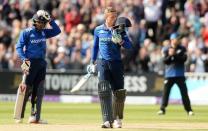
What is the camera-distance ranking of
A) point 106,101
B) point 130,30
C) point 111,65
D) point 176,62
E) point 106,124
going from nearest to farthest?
point 106,124, point 106,101, point 111,65, point 176,62, point 130,30

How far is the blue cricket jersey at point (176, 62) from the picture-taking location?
25.4 metres

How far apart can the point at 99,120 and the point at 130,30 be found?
13.5 m

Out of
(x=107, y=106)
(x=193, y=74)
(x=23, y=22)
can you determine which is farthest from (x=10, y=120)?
(x=23, y=22)

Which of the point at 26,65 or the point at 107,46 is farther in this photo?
the point at 26,65

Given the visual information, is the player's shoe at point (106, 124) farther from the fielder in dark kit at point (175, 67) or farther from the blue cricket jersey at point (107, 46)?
the fielder in dark kit at point (175, 67)

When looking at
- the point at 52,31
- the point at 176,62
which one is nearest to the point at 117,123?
the point at 52,31

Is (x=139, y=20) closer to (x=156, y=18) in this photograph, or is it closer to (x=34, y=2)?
(x=156, y=18)

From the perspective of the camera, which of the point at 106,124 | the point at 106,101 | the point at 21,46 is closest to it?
the point at 106,124

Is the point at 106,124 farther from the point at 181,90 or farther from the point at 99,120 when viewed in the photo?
the point at 181,90

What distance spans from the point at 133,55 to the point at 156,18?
205cm

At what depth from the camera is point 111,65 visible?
18.5 m

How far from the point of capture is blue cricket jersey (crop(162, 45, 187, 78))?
25.4 metres

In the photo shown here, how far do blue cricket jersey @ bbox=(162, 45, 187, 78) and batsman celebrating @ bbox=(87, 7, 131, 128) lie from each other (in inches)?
269

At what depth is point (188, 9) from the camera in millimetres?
35375
